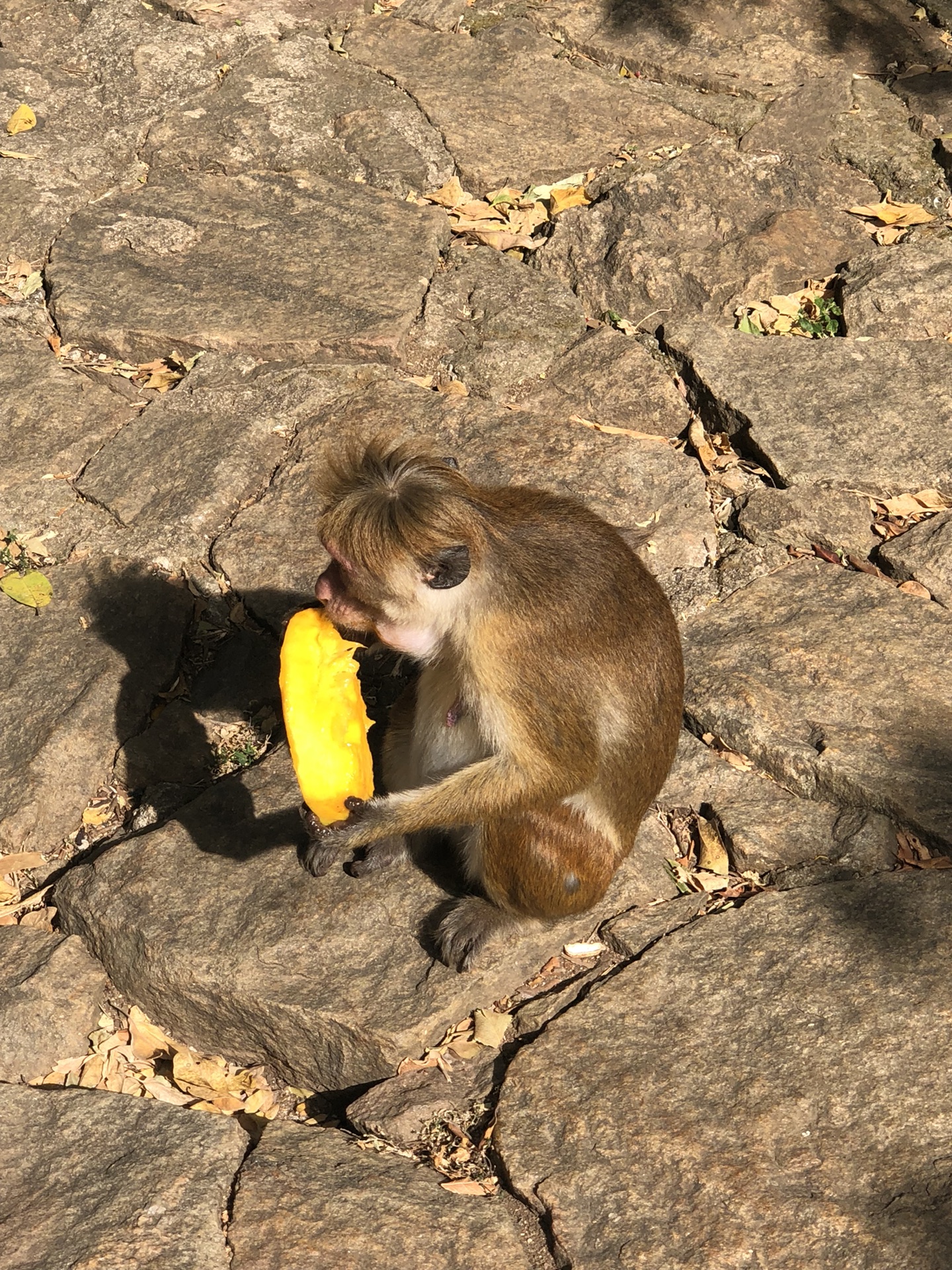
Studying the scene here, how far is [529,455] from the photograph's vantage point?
492 centimetres

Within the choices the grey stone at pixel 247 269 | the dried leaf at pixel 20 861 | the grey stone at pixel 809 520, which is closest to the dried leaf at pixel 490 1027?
the dried leaf at pixel 20 861

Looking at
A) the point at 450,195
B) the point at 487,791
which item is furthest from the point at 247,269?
the point at 487,791

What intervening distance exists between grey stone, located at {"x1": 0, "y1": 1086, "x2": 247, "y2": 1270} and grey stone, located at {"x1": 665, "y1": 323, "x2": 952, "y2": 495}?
10.0 ft

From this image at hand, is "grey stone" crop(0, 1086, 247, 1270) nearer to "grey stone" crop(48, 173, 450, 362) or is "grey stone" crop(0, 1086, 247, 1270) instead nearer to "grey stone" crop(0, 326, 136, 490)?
"grey stone" crop(0, 326, 136, 490)

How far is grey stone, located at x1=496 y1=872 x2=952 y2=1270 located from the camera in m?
2.93

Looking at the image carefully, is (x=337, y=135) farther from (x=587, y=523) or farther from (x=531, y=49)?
(x=587, y=523)

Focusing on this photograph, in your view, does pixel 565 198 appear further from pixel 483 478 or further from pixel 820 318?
pixel 483 478

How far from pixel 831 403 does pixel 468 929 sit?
263cm

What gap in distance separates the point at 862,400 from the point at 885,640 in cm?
120

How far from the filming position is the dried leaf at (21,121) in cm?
637

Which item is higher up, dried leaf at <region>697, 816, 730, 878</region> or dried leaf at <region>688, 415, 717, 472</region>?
dried leaf at <region>688, 415, 717, 472</region>

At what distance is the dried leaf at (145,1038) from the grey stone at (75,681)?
2.24ft

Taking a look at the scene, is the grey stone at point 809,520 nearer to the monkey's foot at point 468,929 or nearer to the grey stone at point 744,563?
the grey stone at point 744,563

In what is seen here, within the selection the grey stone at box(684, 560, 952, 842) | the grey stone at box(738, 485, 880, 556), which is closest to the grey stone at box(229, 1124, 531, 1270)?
the grey stone at box(684, 560, 952, 842)
